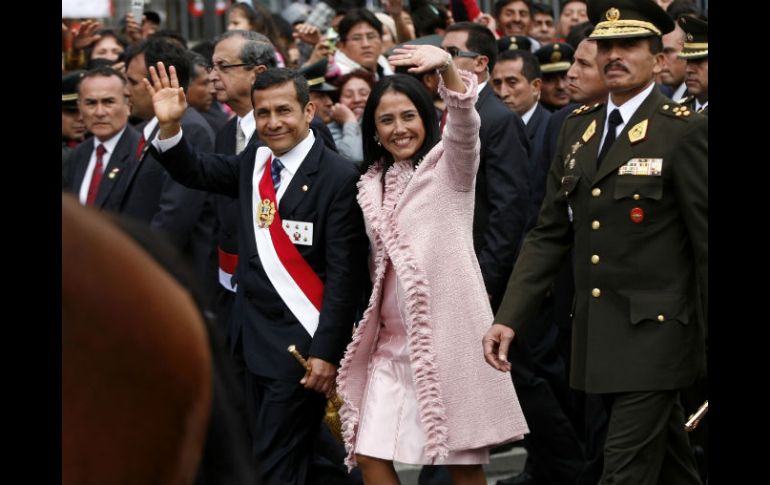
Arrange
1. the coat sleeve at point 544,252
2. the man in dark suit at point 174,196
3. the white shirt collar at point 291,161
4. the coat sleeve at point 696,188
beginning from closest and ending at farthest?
1. the coat sleeve at point 696,188
2. the coat sleeve at point 544,252
3. the white shirt collar at point 291,161
4. the man in dark suit at point 174,196

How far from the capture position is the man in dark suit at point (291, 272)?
609cm

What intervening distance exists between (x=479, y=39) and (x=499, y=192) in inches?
65.6

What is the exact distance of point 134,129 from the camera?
8.60 meters

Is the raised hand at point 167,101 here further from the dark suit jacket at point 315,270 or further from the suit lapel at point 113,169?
the suit lapel at point 113,169

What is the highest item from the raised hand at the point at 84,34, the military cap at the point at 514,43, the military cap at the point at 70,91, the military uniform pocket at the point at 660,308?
the raised hand at the point at 84,34

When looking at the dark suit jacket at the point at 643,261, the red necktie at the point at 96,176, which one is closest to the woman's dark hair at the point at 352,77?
the red necktie at the point at 96,176

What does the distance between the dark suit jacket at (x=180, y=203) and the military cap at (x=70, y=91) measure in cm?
217

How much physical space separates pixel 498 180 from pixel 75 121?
4.42 metres

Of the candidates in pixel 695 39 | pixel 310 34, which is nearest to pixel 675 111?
pixel 695 39

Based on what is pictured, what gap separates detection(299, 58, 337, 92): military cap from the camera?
8836mm

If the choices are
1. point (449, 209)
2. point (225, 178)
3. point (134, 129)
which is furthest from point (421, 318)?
point (134, 129)

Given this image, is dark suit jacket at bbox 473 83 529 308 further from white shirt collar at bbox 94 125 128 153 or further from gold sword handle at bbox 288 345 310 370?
white shirt collar at bbox 94 125 128 153

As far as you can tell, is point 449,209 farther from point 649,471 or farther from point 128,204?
point 128,204

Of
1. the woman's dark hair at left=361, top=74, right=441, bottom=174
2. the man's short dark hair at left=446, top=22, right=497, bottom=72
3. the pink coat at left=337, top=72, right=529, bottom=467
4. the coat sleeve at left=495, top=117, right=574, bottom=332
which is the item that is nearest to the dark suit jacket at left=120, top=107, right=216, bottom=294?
the man's short dark hair at left=446, top=22, right=497, bottom=72
